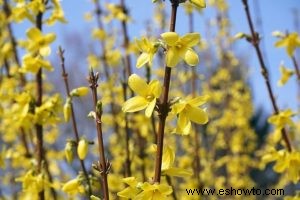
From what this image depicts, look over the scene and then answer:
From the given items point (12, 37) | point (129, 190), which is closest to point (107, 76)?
point (12, 37)

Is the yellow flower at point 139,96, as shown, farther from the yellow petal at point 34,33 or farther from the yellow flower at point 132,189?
the yellow petal at point 34,33

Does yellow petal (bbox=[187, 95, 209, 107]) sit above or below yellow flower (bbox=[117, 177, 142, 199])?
above

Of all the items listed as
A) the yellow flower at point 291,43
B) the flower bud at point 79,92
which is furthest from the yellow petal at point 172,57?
the yellow flower at point 291,43

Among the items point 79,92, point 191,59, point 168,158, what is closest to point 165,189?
point 168,158

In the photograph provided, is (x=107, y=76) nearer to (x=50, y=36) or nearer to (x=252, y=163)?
(x=50, y=36)

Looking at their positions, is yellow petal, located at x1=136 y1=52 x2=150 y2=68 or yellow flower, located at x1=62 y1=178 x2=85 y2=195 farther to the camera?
yellow flower, located at x1=62 y1=178 x2=85 y2=195

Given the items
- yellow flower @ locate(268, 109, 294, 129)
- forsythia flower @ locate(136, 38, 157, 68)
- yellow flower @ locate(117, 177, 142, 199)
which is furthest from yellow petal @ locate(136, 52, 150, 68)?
yellow flower @ locate(268, 109, 294, 129)

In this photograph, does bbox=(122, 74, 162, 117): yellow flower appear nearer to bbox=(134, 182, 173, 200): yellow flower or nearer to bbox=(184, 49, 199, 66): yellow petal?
bbox=(184, 49, 199, 66): yellow petal
